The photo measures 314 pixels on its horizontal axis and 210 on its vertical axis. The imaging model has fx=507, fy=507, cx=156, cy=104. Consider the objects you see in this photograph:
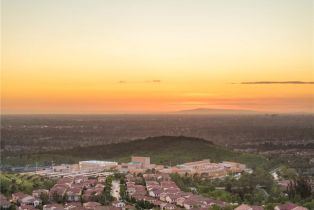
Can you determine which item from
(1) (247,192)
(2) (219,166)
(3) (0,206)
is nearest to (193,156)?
(2) (219,166)

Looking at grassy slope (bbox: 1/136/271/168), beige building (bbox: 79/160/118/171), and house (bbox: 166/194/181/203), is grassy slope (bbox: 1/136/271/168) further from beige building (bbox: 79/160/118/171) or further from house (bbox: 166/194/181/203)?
house (bbox: 166/194/181/203)

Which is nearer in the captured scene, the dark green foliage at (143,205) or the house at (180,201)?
the dark green foliage at (143,205)

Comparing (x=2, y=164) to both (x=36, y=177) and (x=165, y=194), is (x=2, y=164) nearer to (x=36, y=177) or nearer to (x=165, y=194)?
(x=36, y=177)

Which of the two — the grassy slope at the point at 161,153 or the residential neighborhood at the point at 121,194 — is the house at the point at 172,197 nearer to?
the residential neighborhood at the point at 121,194

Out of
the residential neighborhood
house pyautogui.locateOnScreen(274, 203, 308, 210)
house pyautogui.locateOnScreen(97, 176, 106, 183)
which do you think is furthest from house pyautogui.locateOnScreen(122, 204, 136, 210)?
house pyautogui.locateOnScreen(97, 176, 106, 183)

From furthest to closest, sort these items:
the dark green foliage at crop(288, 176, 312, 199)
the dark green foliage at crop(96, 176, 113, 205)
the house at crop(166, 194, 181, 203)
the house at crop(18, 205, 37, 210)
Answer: the dark green foliage at crop(288, 176, 312, 199), the house at crop(166, 194, 181, 203), the dark green foliage at crop(96, 176, 113, 205), the house at crop(18, 205, 37, 210)

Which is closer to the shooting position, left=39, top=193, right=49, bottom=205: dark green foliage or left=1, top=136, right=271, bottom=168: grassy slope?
left=39, top=193, right=49, bottom=205: dark green foliage

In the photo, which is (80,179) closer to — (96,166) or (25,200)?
(25,200)

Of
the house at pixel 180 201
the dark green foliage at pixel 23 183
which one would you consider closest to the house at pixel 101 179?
the dark green foliage at pixel 23 183
